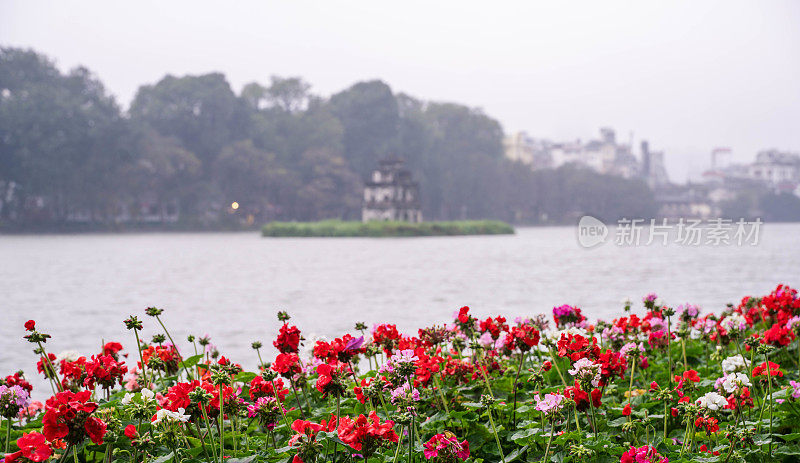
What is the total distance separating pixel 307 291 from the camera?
36.6 ft

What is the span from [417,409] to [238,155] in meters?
47.3

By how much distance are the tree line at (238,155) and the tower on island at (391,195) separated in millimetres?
1076

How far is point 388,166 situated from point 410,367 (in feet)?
141

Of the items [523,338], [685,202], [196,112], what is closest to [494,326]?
[523,338]

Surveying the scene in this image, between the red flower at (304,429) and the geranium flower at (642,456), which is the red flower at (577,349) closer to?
the geranium flower at (642,456)

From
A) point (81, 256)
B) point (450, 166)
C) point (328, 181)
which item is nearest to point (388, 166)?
point (328, 181)

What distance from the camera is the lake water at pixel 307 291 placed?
24.6ft

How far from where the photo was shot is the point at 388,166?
44688 millimetres

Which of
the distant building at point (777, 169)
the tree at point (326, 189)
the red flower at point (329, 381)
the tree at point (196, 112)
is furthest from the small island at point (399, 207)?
the distant building at point (777, 169)

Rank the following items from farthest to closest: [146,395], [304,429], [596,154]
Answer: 1. [596,154]
2. [146,395]
3. [304,429]

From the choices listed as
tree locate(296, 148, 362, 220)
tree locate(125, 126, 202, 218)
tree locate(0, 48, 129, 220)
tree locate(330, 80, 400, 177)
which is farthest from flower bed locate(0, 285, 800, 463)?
tree locate(330, 80, 400, 177)

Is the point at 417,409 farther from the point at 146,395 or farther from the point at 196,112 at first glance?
the point at 196,112

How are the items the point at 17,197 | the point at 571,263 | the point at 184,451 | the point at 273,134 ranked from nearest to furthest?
the point at 184,451
the point at 571,263
the point at 17,197
the point at 273,134

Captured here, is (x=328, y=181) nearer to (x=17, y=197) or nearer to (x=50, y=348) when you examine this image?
(x=17, y=197)
